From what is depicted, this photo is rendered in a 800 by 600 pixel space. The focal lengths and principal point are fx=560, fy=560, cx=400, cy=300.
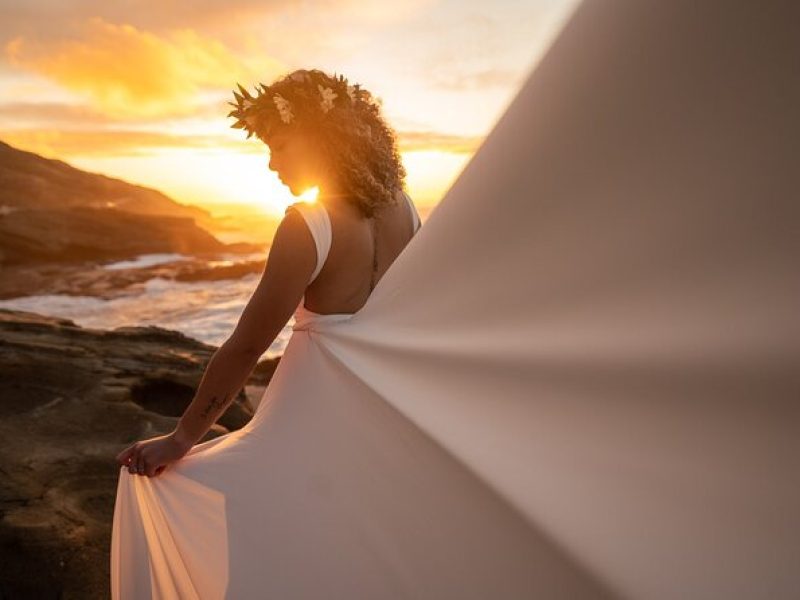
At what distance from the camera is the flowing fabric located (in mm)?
665

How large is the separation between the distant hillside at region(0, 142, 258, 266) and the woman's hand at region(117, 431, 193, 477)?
22060mm

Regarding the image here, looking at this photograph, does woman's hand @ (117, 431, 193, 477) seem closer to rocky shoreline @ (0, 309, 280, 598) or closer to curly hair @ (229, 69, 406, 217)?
rocky shoreline @ (0, 309, 280, 598)

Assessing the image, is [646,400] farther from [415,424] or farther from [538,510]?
[415,424]

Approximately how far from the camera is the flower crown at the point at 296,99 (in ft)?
5.82

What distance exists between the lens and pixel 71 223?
23062mm

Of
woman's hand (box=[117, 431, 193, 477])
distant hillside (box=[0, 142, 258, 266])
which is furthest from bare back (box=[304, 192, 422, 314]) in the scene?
distant hillside (box=[0, 142, 258, 266])

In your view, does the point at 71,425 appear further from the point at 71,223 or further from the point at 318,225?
the point at 71,223

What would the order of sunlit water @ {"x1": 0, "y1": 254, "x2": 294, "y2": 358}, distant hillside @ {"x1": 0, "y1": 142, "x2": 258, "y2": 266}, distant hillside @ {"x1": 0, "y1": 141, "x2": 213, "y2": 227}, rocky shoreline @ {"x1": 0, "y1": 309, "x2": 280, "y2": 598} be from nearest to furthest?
1. rocky shoreline @ {"x1": 0, "y1": 309, "x2": 280, "y2": 598}
2. sunlit water @ {"x1": 0, "y1": 254, "x2": 294, "y2": 358}
3. distant hillside @ {"x1": 0, "y1": 142, "x2": 258, "y2": 266}
4. distant hillside @ {"x1": 0, "y1": 141, "x2": 213, "y2": 227}

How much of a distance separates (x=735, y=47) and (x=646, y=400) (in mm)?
465

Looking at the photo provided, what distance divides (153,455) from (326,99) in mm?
1212

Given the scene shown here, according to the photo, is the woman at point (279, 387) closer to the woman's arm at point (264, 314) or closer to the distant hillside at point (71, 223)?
the woman's arm at point (264, 314)

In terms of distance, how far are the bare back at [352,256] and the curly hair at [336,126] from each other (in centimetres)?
6

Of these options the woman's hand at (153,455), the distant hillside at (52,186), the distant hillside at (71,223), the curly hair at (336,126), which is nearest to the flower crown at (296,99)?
the curly hair at (336,126)


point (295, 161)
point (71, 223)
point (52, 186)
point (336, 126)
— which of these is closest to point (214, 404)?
point (295, 161)
